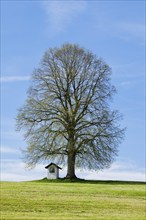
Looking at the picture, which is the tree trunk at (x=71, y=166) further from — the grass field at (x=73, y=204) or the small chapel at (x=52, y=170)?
the grass field at (x=73, y=204)

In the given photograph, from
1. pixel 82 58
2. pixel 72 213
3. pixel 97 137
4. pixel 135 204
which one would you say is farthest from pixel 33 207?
pixel 82 58

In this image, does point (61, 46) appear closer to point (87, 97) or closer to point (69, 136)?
point (87, 97)

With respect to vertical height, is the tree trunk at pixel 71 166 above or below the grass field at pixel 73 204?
above

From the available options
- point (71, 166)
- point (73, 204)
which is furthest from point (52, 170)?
point (73, 204)

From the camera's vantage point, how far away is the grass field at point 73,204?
22.8 meters

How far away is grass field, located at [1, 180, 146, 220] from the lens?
22797 millimetres

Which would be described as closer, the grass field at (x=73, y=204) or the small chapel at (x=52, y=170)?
the grass field at (x=73, y=204)

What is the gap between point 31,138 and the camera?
52250 millimetres

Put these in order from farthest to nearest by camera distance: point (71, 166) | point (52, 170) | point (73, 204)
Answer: point (52, 170) → point (71, 166) → point (73, 204)

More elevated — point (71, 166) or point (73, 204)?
point (71, 166)

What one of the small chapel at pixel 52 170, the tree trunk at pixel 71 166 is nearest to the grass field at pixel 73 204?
the tree trunk at pixel 71 166

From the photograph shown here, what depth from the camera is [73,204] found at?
27391 millimetres

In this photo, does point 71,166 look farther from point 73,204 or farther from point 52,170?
point 73,204

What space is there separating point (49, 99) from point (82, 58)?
550cm
